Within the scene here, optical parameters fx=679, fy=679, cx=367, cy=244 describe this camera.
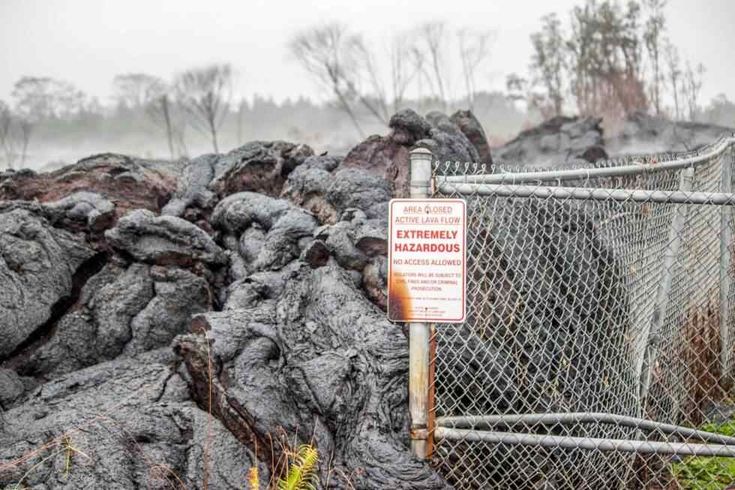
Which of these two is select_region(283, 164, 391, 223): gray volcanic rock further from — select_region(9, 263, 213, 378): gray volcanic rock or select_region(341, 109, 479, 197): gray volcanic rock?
select_region(9, 263, 213, 378): gray volcanic rock

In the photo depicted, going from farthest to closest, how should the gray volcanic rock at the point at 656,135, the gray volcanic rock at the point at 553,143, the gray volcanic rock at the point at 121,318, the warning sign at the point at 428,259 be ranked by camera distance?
the gray volcanic rock at the point at 656,135
the gray volcanic rock at the point at 553,143
the gray volcanic rock at the point at 121,318
the warning sign at the point at 428,259

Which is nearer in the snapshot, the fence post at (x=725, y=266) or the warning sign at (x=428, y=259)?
the warning sign at (x=428, y=259)

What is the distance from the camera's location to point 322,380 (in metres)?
3.38

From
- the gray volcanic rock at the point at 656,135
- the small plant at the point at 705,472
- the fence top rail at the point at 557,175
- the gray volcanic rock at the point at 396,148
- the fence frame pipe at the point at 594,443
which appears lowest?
the small plant at the point at 705,472

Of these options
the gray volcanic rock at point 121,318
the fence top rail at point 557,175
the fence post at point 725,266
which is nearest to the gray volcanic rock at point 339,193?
the gray volcanic rock at point 121,318

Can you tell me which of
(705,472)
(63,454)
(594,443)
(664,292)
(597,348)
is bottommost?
(705,472)

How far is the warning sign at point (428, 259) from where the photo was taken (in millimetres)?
2805

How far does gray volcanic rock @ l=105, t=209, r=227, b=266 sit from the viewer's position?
4871 millimetres

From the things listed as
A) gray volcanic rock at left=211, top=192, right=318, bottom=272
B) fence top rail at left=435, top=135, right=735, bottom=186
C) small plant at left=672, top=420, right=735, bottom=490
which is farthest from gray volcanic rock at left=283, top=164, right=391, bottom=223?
small plant at left=672, top=420, right=735, bottom=490

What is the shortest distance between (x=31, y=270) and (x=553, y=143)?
62.1 ft

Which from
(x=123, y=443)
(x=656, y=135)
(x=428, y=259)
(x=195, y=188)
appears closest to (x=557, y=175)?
(x=428, y=259)

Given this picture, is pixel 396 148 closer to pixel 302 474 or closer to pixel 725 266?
pixel 725 266

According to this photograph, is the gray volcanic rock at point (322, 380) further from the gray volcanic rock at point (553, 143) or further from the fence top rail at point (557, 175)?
the gray volcanic rock at point (553, 143)

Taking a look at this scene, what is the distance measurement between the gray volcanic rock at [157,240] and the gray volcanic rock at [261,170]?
177cm
